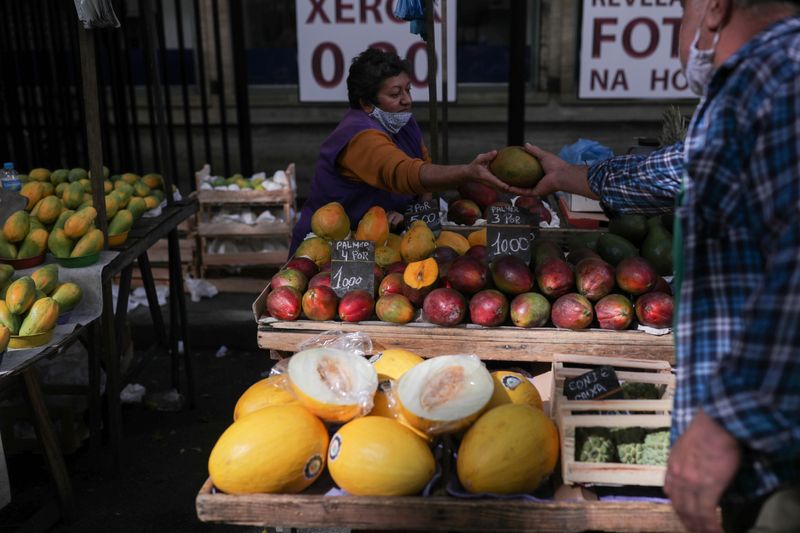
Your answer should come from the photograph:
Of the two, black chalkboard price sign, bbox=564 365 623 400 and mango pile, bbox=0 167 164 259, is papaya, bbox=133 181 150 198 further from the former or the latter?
black chalkboard price sign, bbox=564 365 623 400

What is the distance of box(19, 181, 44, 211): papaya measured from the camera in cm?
367

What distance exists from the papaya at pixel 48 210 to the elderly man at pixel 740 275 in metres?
2.82

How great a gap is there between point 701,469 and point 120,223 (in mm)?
2869

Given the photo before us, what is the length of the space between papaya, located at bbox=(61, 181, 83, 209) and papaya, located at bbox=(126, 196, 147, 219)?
22cm

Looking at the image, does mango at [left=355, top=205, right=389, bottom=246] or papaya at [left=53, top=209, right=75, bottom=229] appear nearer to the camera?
mango at [left=355, top=205, right=389, bottom=246]

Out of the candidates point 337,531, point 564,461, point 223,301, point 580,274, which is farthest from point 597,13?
point 564,461

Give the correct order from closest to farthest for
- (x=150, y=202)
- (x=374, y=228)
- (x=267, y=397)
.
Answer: (x=267, y=397), (x=374, y=228), (x=150, y=202)

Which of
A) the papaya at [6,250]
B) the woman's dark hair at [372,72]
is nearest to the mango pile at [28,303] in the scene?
the papaya at [6,250]

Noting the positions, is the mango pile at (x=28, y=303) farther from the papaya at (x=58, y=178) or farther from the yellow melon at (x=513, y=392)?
the yellow melon at (x=513, y=392)

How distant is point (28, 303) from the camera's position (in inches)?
112

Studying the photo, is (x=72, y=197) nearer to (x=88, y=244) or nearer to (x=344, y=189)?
(x=88, y=244)

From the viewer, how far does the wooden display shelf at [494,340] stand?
7.90ft

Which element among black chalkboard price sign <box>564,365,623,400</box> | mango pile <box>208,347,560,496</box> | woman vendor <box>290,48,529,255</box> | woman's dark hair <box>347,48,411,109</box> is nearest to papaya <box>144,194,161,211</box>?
woman vendor <box>290,48,529,255</box>

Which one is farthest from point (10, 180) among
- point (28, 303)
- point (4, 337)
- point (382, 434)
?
point (382, 434)
